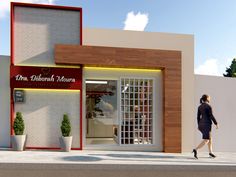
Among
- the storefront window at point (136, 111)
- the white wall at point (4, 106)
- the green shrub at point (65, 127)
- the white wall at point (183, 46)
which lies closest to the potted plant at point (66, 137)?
the green shrub at point (65, 127)

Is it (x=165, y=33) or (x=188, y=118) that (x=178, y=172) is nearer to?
(x=188, y=118)

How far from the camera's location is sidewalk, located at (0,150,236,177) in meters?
6.03

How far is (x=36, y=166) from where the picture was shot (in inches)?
250

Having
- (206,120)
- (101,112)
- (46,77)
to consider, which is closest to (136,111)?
(101,112)

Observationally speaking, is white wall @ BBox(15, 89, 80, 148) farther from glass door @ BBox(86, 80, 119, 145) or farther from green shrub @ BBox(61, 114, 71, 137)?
glass door @ BBox(86, 80, 119, 145)

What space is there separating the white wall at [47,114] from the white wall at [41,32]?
3.85 feet

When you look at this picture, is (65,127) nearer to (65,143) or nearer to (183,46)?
(65,143)

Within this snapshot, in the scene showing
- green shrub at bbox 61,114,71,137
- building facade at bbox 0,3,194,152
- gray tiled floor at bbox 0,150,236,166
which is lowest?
gray tiled floor at bbox 0,150,236,166

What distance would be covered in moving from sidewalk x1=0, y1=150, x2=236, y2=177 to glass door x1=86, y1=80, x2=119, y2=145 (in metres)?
1.59

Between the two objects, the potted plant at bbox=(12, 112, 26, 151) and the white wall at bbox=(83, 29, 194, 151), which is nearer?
the potted plant at bbox=(12, 112, 26, 151)

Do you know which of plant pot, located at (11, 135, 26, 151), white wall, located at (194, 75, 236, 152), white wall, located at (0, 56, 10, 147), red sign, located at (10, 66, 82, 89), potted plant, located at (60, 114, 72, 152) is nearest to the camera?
plant pot, located at (11, 135, 26, 151)

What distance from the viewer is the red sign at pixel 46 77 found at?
8406 mm

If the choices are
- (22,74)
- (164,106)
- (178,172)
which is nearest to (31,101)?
(22,74)

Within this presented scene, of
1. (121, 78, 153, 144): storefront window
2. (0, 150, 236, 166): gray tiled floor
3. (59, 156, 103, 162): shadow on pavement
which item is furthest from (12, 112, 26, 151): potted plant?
(121, 78, 153, 144): storefront window
